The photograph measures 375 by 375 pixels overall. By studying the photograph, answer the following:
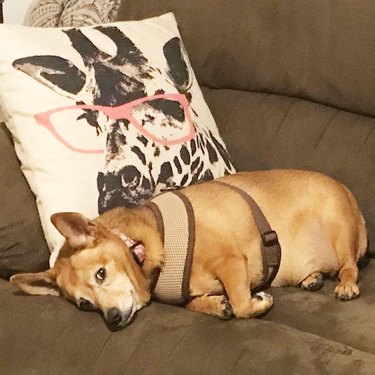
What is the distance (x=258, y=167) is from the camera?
213 centimetres

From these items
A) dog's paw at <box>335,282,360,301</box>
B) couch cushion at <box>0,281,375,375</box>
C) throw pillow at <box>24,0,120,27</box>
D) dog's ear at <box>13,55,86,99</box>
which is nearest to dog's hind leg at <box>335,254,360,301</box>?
dog's paw at <box>335,282,360,301</box>

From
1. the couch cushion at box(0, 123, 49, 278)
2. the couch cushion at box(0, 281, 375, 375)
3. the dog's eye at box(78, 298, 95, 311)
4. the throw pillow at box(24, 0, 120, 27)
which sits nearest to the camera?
the couch cushion at box(0, 281, 375, 375)

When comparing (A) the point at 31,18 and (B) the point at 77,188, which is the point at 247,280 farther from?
(A) the point at 31,18

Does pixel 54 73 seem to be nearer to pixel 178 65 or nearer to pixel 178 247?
pixel 178 65

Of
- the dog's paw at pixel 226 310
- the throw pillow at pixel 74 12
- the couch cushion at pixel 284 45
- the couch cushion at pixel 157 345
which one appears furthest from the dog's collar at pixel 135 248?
the throw pillow at pixel 74 12

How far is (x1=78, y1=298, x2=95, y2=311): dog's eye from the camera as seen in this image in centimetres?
168

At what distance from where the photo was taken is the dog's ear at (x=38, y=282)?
1696 millimetres

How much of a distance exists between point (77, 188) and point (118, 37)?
0.46 metres

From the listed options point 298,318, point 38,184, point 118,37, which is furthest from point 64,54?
point 298,318

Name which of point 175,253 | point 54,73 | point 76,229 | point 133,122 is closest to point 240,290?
point 175,253

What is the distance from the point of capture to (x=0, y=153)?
1908 millimetres

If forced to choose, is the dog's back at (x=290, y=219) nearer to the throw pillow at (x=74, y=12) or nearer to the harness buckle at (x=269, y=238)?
the harness buckle at (x=269, y=238)

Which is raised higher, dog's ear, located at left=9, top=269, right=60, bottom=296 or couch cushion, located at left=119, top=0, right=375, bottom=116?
couch cushion, located at left=119, top=0, right=375, bottom=116

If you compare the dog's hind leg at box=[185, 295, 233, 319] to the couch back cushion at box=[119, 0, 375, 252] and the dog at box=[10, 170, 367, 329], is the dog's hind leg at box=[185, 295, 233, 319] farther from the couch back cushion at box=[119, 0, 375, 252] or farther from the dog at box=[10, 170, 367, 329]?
the couch back cushion at box=[119, 0, 375, 252]
